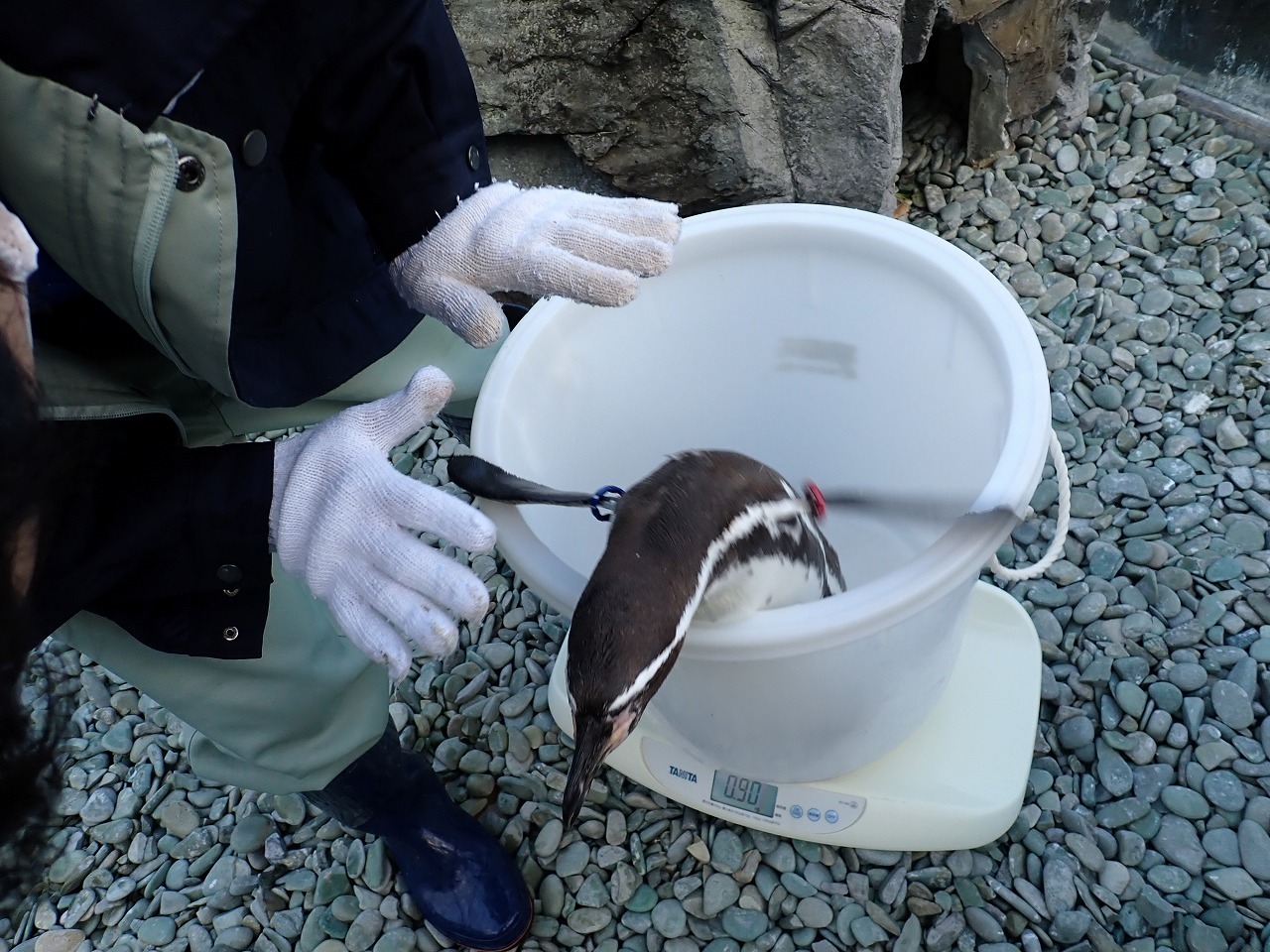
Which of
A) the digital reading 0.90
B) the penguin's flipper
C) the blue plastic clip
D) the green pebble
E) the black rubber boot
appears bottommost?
the green pebble

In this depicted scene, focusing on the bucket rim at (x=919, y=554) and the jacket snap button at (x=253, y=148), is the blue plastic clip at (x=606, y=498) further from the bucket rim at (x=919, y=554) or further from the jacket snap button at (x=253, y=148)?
the jacket snap button at (x=253, y=148)

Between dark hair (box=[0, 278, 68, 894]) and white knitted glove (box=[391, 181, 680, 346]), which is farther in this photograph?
white knitted glove (box=[391, 181, 680, 346])

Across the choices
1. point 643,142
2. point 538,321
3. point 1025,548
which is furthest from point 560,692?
point 643,142

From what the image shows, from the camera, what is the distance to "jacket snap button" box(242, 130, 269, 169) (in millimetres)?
553

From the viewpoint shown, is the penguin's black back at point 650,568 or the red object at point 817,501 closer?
the penguin's black back at point 650,568

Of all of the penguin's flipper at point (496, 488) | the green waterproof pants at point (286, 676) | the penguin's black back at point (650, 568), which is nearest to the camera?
the penguin's black back at point (650, 568)

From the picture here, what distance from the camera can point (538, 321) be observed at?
0.77 m

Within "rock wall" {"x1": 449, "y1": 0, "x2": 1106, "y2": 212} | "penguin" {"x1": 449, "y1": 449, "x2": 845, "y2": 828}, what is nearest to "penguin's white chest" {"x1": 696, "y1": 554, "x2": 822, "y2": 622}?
"penguin" {"x1": 449, "y1": 449, "x2": 845, "y2": 828}

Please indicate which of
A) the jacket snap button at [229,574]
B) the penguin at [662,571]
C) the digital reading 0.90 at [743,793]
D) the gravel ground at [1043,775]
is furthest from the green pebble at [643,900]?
the jacket snap button at [229,574]

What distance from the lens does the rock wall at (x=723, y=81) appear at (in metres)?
1.14

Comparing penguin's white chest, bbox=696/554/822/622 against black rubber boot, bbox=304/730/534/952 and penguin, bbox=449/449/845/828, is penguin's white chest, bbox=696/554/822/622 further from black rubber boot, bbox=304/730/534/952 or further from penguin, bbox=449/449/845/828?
black rubber boot, bbox=304/730/534/952

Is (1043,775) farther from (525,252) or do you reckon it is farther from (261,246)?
(261,246)

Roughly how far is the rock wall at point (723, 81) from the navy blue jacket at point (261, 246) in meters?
0.51

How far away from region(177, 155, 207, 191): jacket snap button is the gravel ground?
0.69 m
